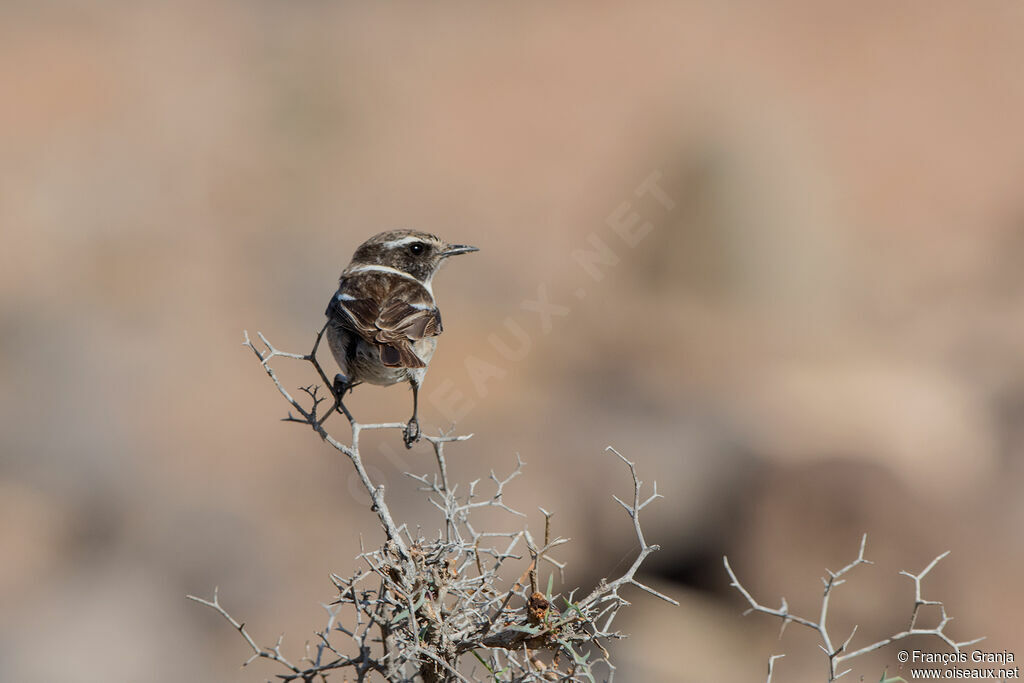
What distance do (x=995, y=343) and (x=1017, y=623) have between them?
10.7 m

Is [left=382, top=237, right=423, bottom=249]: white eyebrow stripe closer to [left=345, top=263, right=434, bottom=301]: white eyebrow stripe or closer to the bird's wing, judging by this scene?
[left=345, top=263, right=434, bottom=301]: white eyebrow stripe

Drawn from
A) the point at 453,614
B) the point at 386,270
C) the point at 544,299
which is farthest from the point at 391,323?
the point at 544,299

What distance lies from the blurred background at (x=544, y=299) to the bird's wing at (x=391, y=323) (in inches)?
146

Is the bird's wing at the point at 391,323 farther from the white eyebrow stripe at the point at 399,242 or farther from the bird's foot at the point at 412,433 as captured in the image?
the white eyebrow stripe at the point at 399,242

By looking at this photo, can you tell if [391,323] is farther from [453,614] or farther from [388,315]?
[453,614]

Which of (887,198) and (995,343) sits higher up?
(887,198)

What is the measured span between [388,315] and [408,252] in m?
0.81

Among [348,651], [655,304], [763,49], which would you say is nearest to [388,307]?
[348,651]

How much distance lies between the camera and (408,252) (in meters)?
5.85

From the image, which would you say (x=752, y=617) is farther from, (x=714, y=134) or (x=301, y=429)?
(x=714, y=134)

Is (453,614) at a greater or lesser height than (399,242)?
lesser

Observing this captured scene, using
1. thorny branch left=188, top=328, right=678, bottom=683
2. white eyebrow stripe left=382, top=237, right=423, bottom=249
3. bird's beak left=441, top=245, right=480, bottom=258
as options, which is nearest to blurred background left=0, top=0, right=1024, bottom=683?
bird's beak left=441, top=245, right=480, bottom=258

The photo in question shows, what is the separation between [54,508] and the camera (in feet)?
39.9

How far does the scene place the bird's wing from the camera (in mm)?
4930
